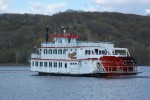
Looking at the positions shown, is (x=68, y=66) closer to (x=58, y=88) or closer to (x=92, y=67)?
(x=92, y=67)

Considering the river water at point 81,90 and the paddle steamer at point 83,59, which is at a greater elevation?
the paddle steamer at point 83,59

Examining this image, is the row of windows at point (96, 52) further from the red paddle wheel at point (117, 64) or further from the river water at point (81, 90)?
the river water at point (81, 90)

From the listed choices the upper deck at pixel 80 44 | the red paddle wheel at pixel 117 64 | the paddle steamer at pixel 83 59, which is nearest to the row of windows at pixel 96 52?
the paddle steamer at pixel 83 59

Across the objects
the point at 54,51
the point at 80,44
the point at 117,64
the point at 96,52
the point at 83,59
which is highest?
the point at 80,44

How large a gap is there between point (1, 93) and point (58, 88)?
827 centimetres

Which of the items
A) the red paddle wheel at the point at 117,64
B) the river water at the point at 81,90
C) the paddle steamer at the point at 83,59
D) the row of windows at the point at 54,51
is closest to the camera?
the river water at the point at 81,90

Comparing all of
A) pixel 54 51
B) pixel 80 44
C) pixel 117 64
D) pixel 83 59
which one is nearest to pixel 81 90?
pixel 83 59

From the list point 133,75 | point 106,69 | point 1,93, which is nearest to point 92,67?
point 106,69

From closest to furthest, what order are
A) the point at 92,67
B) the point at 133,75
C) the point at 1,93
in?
the point at 1,93 < the point at 92,67 < the point at 133,75

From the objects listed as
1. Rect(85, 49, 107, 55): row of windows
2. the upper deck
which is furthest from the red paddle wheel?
the upper deck

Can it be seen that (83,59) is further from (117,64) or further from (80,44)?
(117,64)

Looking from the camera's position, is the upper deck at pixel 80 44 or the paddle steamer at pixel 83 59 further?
the upper deck at pixel 80 44

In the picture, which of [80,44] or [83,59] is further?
[80,44]

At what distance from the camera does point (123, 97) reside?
5288 centimetres
